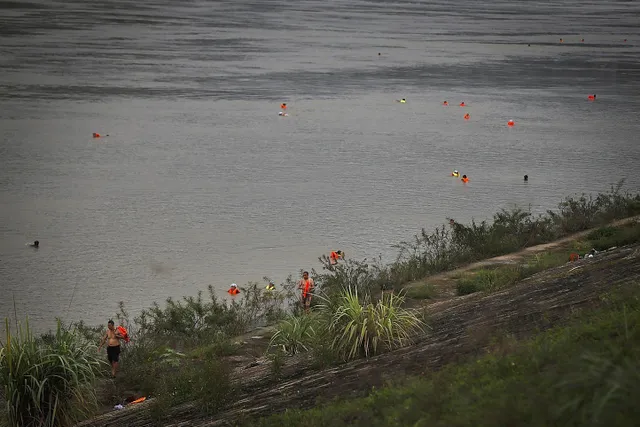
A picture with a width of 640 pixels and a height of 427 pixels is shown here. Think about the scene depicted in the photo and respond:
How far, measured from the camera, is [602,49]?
239ft

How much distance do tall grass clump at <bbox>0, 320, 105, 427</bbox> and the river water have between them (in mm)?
4147

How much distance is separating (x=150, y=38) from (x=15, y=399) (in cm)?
6588

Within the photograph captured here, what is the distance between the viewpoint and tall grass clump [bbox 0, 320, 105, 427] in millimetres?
11016

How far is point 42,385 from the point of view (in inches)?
431

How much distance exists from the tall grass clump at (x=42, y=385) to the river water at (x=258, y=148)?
415cm

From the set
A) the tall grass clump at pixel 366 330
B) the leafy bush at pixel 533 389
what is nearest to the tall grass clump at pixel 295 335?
the tall grass clump at pixel 366 330

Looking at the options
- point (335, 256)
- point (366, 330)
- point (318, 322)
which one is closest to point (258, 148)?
point (335, 256)

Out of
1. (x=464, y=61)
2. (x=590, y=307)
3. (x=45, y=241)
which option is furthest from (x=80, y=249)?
(x=464, y=61)

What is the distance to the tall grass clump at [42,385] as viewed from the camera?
11016 mm

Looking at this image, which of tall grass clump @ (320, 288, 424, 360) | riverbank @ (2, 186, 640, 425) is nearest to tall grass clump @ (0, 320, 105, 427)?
riverbank @ (2, 186, 640, 425)

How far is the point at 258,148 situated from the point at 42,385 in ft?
84.5

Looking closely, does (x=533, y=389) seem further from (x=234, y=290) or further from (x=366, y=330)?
(x=234, y=290)

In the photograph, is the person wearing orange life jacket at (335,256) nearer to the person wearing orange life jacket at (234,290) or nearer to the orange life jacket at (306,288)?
the person wearing orange life jacket at (234,290)

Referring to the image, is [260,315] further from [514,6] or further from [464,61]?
[514,6]
